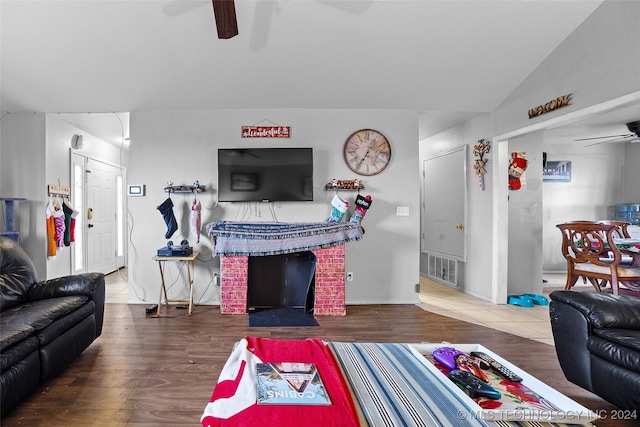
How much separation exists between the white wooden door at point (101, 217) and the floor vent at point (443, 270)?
5793 mm

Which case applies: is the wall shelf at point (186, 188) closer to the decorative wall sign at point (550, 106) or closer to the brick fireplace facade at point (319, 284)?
the brick fireplace facade at point (319, 284)

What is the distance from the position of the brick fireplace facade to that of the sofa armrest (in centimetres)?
119

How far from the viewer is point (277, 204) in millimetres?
3873

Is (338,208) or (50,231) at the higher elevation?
(338,208)

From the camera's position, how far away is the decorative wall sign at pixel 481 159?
406 cm

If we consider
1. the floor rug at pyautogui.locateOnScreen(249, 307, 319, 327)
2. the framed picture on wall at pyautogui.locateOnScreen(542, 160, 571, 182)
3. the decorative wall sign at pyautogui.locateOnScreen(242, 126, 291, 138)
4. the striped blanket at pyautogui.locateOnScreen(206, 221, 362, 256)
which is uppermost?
the decorative wall sign at pyautogui.locateOnScreen(242, 126, 291, 138)

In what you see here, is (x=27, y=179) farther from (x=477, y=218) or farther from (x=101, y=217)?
(x=477, y=218)

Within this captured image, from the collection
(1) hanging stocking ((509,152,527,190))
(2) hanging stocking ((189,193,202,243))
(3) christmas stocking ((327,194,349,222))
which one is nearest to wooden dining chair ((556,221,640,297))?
(1) hanging stocking ((509,152,527,190))

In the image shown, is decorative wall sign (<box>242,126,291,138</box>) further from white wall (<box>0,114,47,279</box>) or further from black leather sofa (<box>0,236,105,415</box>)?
white wall (<box>0,114,47,279</box>)

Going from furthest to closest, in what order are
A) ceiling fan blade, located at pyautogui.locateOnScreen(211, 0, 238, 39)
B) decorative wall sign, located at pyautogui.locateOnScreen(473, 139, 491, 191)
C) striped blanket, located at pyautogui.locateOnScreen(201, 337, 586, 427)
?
decorative wall sign, located at pyautogui.locateOnScreen(473, 139, 491, 191)
ceiling fan blade, located at pyautogui.locateOnScreen(211, 0, 238, 39)
striped blanket, located at pyautogui.locateOnScreen(201, 337, 586, 427)

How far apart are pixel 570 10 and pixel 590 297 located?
2507 mm

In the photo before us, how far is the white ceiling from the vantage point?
104 inches

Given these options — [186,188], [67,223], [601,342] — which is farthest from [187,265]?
[601,342]

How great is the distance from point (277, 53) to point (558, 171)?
6.02m
